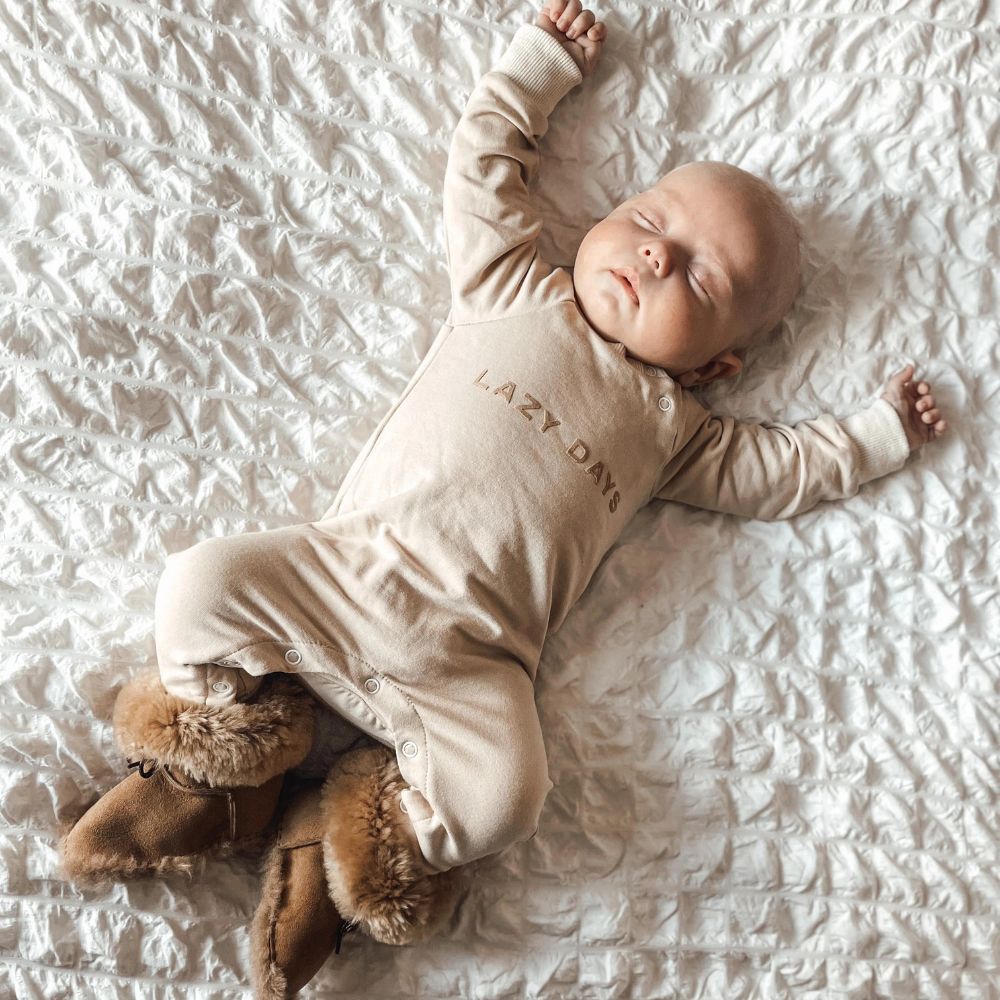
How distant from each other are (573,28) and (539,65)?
70 mm

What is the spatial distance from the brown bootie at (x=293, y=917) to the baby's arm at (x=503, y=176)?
648mm

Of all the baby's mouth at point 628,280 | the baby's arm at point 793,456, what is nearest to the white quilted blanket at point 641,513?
the baby's arm at point 793,456

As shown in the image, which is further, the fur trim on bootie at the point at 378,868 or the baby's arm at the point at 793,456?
the baby's arm at the point at 793,456

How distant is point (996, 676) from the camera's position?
1.23 meters

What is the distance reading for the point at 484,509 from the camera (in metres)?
1.12

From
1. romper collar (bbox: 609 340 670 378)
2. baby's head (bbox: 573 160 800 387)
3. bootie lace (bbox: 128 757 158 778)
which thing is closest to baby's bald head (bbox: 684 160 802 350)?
baby's head (bbox: 573 160 800 387)

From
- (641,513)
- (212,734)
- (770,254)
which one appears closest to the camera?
(212,734)

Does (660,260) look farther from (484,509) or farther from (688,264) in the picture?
→ (484,509)

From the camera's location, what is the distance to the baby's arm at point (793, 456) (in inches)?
47.7

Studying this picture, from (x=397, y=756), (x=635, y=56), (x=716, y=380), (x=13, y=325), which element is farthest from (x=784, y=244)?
(x=13, y=325)

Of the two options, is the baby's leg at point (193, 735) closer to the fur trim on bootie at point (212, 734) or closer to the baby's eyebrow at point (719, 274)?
the fur trim on bootie at point (212, 734)

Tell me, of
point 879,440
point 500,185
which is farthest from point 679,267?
point 879,440

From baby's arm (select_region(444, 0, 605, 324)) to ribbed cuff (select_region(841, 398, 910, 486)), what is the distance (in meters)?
0.41

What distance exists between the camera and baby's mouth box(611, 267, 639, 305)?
44.8 inches
